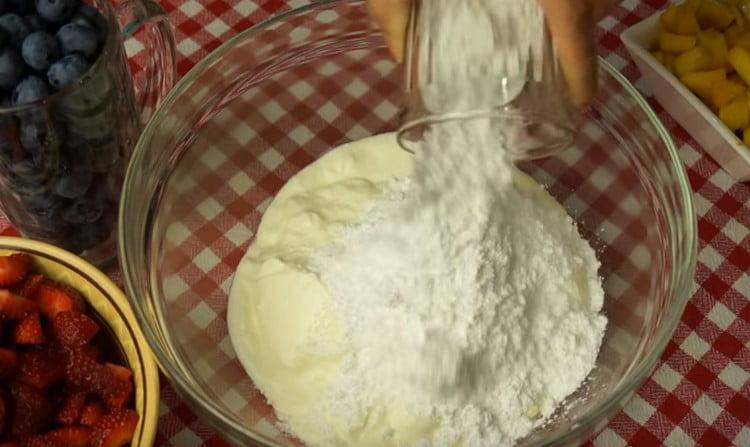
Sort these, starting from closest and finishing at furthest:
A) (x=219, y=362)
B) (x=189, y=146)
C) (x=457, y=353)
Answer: (x=457, y=353), (x=219, y=362), (x=189, y=146)

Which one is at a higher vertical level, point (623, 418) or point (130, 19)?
point (130, 19)

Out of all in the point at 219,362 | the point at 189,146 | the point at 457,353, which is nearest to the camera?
the point at 457,353

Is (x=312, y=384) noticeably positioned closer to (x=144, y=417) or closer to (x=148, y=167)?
(x=144, y=417)

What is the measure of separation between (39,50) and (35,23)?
5cm

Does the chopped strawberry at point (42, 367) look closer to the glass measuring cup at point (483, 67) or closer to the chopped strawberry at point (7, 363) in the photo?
the chopped strawberry at point (7, 363)

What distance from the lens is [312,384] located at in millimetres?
986

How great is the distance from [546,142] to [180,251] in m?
0.51

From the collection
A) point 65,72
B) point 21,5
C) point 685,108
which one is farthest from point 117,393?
point 685,108

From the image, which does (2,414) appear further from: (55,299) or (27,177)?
(27,177)

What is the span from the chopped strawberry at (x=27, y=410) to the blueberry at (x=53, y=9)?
1.45 feet

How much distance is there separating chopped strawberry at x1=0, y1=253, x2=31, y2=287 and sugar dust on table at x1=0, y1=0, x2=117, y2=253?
86mm

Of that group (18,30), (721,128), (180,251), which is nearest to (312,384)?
(180,251)

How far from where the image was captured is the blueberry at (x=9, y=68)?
0.99m

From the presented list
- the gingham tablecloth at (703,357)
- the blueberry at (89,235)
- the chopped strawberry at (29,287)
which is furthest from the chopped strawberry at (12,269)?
the gingham tablecloth at (703,357)
